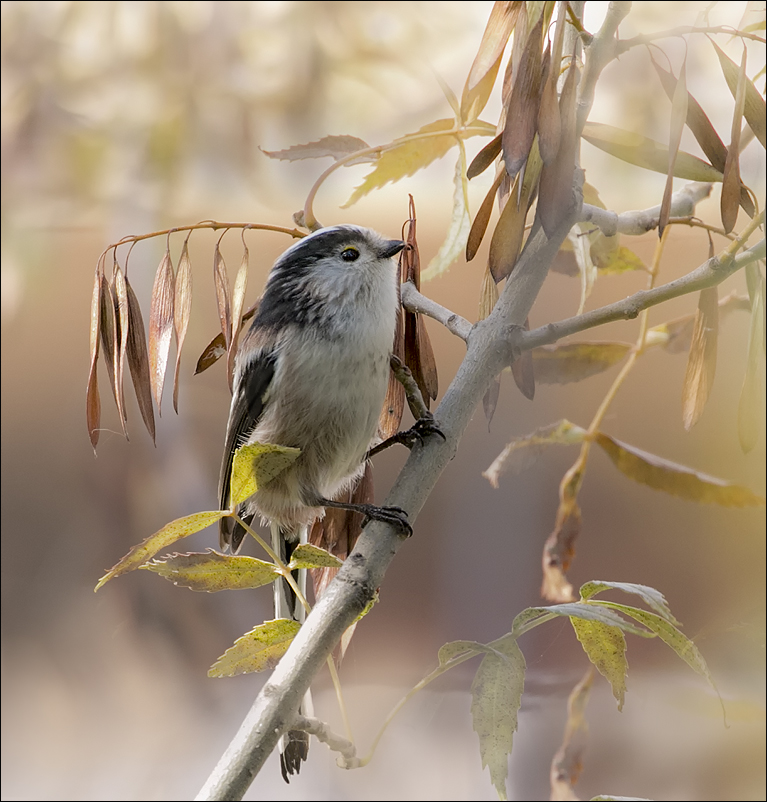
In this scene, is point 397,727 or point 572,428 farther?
point 397,727

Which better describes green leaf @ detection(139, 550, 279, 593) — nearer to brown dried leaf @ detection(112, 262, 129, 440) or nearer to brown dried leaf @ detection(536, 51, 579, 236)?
brown dried leaf @ detection(112, 262, 129, 440)

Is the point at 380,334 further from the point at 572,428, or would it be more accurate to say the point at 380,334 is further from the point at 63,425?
the point at 63,425

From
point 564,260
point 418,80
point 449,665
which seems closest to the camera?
point 449,665

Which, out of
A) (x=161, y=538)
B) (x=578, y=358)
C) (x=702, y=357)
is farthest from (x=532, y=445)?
(x=161, y=538)

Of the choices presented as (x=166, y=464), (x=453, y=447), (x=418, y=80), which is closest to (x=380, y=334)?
(x=453, y=447)

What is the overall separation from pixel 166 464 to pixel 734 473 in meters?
0.81

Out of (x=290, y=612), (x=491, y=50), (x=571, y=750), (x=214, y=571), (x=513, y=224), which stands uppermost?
(x=491, y=50)

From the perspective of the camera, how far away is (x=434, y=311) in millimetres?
572

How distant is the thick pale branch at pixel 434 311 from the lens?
1.81ft

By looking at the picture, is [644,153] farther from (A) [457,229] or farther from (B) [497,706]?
(B) [497,706]

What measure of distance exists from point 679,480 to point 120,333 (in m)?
0.53

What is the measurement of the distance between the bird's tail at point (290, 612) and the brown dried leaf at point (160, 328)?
7.4 inches

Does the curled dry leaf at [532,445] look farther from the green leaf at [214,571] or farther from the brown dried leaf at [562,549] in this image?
the green leaf at [214,571]

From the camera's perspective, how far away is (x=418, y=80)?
115 centimetres
